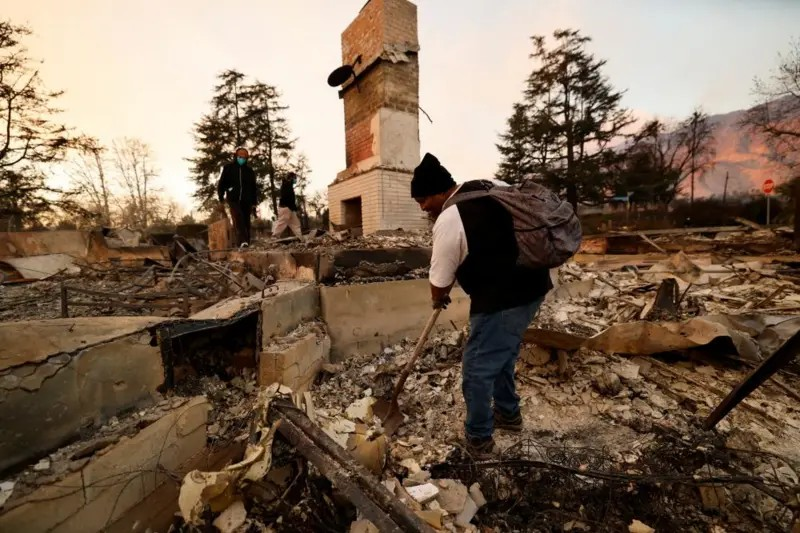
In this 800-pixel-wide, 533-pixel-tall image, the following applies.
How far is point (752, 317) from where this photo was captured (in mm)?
3008

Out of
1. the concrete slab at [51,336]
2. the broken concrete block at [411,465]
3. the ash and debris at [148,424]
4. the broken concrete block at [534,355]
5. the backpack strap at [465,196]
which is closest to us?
the ash and debris at [148,424]

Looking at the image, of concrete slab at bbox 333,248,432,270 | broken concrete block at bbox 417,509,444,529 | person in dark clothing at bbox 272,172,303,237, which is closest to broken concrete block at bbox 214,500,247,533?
broken concrete block at bbox 417,509,444,529

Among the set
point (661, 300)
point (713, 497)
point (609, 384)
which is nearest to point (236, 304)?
point (609, 384)

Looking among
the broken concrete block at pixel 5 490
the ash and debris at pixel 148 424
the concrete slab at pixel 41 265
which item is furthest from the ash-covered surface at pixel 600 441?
the concrete slab at pixel 41 265

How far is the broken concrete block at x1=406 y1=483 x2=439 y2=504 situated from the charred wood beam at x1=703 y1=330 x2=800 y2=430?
5.48 feet

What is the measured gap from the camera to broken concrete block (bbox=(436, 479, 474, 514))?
5.72 ft

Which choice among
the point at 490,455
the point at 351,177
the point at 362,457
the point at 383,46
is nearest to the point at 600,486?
the point at 490,455

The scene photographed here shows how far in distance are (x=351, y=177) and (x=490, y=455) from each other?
526 cm

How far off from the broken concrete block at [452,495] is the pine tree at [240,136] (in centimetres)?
1723

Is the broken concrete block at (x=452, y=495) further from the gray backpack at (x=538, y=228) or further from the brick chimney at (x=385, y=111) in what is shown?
the brick chimney at (x=385, y=111)

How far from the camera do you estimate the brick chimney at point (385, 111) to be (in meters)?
5.62

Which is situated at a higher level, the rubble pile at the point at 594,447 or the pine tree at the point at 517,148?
the pine tree at the point at 517,148

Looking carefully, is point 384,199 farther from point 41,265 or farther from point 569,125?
point 569,125

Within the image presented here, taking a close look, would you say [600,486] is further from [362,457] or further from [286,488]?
[286,488]
